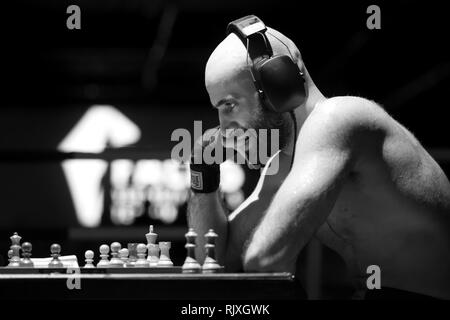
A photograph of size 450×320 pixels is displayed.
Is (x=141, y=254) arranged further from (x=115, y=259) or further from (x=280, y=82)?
(x=280, y=82)

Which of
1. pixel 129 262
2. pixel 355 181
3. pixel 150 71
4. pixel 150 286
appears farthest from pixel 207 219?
pixel 150 71

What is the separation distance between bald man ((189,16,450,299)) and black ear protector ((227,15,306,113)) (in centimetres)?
2

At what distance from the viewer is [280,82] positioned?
2.06m

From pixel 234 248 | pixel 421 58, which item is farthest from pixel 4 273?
pixel 421 58

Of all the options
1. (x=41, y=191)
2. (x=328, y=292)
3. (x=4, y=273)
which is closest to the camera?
(x=4, y=273)

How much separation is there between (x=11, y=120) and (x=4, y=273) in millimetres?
4992

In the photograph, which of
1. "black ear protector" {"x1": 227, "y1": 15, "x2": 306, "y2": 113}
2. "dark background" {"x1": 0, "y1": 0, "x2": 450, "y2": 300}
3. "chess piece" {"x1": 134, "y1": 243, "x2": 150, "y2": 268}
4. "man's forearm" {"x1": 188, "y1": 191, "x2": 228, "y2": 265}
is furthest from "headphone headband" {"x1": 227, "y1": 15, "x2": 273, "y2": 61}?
"dark background" {"x1": 0, "y1": 0, "x2": 450, "y2": 300}

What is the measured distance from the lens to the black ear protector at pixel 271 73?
208cm

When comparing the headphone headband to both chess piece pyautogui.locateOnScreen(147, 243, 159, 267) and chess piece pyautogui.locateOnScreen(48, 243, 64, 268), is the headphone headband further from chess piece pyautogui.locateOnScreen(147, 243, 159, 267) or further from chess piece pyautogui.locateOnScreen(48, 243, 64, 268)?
chess piece pyautogui.locateOnScreen(48, 243, 64, 268)

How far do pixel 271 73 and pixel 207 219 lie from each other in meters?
0.43

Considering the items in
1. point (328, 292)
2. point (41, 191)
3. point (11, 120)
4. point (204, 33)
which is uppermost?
point (204, 33)

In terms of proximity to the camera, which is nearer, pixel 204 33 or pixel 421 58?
pixel 421 58
